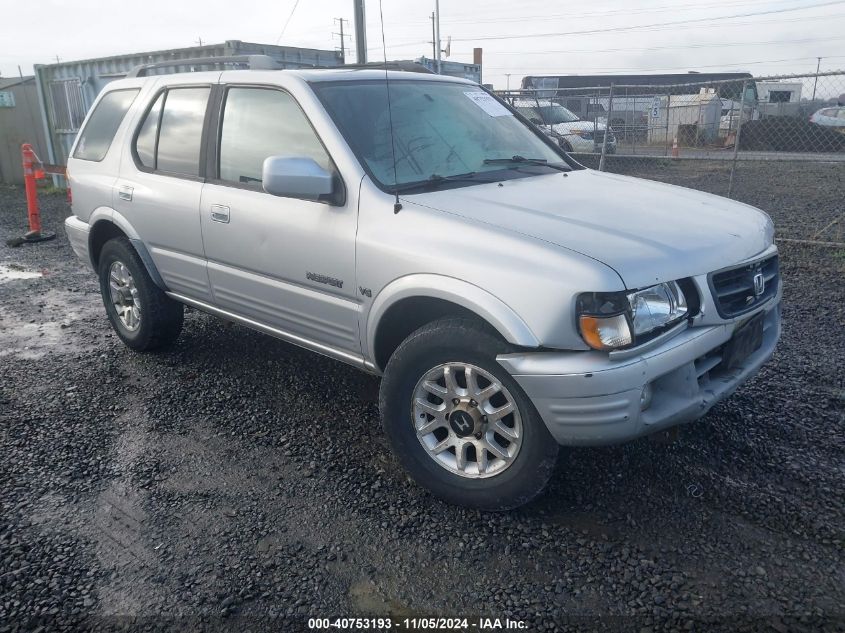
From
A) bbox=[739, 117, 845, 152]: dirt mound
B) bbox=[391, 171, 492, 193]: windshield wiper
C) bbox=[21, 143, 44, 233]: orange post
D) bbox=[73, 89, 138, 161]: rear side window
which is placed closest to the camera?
bbox=[391, 171, 492, 193]: windshield wiper

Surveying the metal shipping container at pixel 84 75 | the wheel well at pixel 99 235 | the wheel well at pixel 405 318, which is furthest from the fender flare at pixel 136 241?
the metal shipping container at pixel 84 75

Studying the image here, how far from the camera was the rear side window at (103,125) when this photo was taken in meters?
4.88

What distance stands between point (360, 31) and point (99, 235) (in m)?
8.62

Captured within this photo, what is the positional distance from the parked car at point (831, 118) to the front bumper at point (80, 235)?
14513mm

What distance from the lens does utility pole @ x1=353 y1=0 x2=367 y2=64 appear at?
39.5 feet

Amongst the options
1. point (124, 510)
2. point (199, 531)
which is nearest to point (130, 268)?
point (124, 510)

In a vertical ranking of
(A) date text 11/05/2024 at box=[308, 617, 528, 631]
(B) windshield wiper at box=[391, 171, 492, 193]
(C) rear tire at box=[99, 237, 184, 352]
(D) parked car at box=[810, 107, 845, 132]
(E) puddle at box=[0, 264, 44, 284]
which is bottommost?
(E) puddle at box=[0, 264, 44, 284]

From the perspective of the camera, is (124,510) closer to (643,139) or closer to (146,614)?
(146,614)

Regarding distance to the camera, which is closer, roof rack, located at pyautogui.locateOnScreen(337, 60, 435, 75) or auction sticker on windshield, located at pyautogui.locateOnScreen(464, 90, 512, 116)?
auction sticker on windshield, located at pyautogui.locateOnScreen(464, 90, 512, 116)

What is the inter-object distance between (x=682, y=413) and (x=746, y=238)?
3.11ft

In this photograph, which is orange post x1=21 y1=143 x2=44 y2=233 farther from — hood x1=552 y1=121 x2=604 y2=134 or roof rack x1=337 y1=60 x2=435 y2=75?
hood x1=552 y1=121 x2=604 y2=134

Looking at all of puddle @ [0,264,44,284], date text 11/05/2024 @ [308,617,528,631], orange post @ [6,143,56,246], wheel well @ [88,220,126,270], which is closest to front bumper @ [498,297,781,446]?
date text 11/05/2024 @ [308,617,528,631]

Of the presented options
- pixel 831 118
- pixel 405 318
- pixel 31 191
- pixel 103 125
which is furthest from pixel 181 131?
pixel 831 118

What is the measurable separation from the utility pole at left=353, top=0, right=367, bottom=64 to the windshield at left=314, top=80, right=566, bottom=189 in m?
8.63
